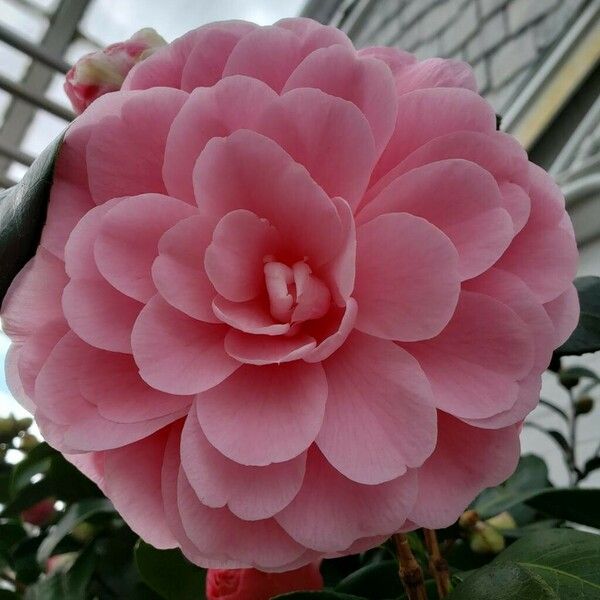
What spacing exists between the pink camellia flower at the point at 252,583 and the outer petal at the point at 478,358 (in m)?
0.29

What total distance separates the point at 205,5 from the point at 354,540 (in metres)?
2.64

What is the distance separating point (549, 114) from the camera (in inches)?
71.6

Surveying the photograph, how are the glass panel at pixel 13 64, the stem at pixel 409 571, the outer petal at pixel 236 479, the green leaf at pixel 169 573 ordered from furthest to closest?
the glass panel at pixel 13 64
the green leaf at pixel 169 573
the stem at pixel 409 571
the outer petal at pixel 236 479

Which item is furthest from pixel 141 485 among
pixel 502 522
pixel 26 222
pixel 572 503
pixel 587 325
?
pixel 502 522

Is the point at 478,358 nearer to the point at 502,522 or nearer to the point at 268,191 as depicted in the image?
the point at 268,191

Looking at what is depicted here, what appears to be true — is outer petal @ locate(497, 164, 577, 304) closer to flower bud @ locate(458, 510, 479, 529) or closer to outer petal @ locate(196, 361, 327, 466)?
outer petal @ locate(196, 361, 327, 466)

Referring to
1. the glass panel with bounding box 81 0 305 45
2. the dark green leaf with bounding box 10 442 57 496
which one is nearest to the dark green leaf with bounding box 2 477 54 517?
the dark green leaf with bounding box 10 442 57 496

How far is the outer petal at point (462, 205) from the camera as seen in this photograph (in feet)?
1.20

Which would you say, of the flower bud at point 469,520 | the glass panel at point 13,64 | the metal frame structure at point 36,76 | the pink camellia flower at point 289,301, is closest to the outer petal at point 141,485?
the pink camellia flower at point 289,301

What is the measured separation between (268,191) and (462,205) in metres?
0.11

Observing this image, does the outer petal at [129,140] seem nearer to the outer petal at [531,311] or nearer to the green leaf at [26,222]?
the green leaf at [26,222]

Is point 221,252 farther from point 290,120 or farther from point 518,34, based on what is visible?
point 518,34

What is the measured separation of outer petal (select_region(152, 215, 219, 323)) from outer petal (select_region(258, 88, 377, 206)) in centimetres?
7

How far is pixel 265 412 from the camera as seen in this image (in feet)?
1.22
